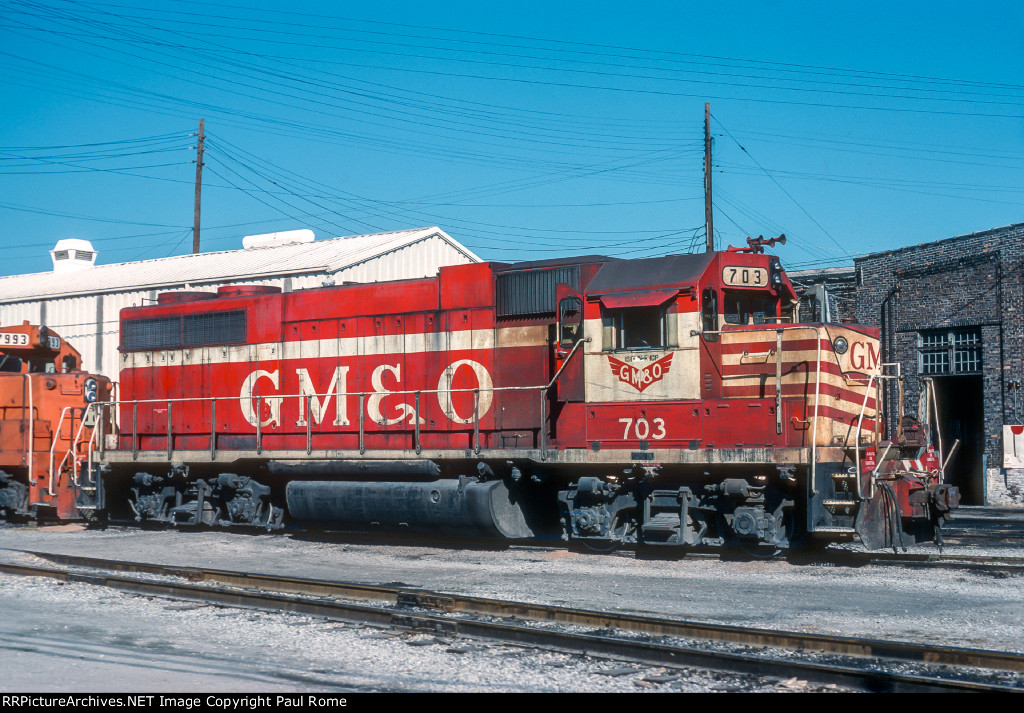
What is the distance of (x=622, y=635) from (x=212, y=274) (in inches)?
890

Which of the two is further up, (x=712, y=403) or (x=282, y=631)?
(x=712, y=403)

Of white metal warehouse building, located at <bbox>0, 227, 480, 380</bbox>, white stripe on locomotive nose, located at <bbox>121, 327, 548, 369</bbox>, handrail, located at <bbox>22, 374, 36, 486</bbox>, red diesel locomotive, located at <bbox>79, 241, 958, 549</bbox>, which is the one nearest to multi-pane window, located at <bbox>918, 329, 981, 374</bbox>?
red diesel locomotive, located at <bbox>79, 241, 958, 549</bbox>

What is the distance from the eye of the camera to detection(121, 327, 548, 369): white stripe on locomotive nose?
43.2 ft

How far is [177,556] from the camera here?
1305 cm

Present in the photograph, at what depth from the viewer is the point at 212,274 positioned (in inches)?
1093

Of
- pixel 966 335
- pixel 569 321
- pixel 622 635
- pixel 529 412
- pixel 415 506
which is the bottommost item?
pixel 622 635

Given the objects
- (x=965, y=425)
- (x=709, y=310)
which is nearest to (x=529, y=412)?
(x=709, y=310)

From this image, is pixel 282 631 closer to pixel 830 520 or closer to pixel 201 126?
pixel 830 520

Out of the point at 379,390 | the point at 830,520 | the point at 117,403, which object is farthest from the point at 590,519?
the point at 117,403

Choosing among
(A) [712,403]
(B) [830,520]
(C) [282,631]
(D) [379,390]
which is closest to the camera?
(C) [282,631]

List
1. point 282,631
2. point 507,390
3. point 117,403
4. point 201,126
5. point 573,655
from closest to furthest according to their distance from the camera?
point 573,655
point 282,631
point 507,390
point 117,403
point 201,126

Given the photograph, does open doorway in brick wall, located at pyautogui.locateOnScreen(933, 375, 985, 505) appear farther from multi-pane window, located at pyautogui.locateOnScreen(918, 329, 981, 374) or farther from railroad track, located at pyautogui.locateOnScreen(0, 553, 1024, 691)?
railroad track, located at pyautogui.locateOnScreen(0, 553, 1024, 691)

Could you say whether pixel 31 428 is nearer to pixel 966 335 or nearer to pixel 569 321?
pixel 569 321

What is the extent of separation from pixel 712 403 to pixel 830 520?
1812mm
